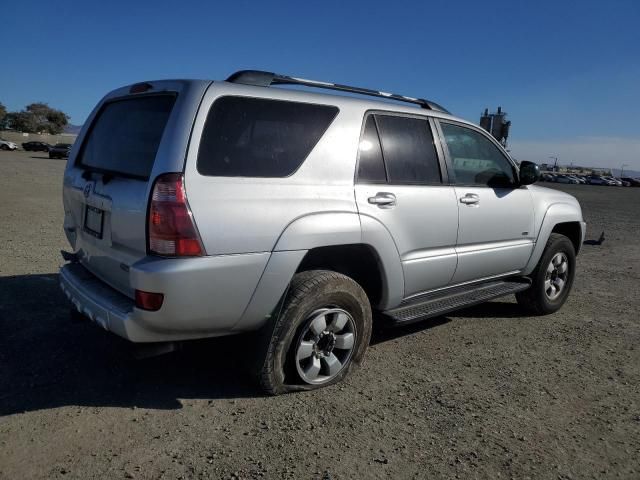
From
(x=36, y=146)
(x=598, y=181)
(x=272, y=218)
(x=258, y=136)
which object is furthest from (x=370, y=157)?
(x=598, y=181)

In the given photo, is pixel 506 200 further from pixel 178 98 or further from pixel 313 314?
pixel 178 98

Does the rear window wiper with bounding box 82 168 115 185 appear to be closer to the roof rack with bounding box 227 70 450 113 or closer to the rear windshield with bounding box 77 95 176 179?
the rear windshield with bounding box 77 95 176 179

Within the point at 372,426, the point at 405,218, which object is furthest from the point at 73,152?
the point at 372,426

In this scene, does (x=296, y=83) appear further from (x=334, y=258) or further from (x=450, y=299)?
(x=450, y=299)

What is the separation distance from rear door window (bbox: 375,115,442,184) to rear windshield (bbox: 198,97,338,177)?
0.58m

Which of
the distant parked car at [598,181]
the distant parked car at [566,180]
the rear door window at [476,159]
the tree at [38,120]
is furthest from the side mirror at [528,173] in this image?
the tree at [38,120]

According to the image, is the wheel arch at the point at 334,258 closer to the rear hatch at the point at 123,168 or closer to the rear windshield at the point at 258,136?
the rear windshield at the point at 258,136

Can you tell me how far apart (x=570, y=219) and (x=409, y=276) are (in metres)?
2.61

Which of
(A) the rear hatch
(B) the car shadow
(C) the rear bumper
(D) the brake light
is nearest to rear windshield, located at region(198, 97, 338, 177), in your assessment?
(A) the rear hatch

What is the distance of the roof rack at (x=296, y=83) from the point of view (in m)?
3.28

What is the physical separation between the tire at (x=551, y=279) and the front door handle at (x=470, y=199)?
4.46 ft

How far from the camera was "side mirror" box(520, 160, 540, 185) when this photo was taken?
4801 mm

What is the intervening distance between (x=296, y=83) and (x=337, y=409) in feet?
7.16

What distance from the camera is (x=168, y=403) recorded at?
10.6ft
